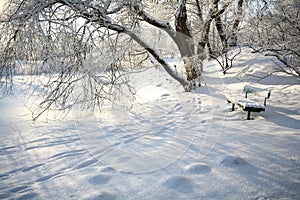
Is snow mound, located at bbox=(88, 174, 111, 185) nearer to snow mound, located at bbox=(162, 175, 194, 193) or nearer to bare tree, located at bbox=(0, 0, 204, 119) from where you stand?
snow mound, located at bbox=(162, 175, 194, 193)

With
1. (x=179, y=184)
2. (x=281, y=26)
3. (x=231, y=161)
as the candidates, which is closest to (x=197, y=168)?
(x=179, y=184)

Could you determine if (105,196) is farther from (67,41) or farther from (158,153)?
(67,41)

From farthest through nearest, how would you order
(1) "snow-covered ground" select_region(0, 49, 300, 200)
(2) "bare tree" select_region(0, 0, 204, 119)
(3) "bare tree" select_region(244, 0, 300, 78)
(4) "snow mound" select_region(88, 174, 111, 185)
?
(3) "bare tree" select_region(244, 0, 300, 78) < (2) "bare tree" select_region(0, 0, 204, 119) < (4) "snow mound" select_region(88, 174, 111, 185) < (1) "snow-covered ground" select_region(0, 49, 300, 200)

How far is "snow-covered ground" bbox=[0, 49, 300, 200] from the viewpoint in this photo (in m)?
2.65

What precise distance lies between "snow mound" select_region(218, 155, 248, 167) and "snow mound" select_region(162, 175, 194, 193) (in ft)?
2.19

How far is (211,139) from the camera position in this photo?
3848 mm

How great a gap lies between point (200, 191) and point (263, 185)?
78cm

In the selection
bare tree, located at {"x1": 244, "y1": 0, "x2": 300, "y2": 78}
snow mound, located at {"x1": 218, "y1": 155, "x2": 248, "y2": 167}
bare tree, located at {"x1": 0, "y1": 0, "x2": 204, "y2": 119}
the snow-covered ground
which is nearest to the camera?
the snow-covered ground

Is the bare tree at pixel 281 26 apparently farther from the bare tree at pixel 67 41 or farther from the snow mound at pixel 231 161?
the snow mound at pixel 231 161

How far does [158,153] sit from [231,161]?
A: 3.72 feet

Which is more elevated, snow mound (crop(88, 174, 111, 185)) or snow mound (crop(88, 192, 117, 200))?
snow mound (crop(88, 174, 111, 185))

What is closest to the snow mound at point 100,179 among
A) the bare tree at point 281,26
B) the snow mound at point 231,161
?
the snow mound at point 231,161

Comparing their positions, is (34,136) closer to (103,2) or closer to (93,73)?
(93,73)

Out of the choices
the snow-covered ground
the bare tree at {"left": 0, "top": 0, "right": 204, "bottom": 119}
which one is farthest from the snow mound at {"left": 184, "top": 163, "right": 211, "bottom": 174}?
the bare tree at {"left": 0, "top": 0, "right": 204, "bottom": 119}
